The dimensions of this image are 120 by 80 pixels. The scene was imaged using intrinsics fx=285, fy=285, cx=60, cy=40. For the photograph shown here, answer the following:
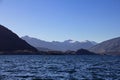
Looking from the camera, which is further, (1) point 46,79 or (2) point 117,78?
(2) point 117,78

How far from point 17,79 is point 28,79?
213cm

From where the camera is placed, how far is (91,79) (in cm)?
5769

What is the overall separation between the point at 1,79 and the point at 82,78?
1663 cm

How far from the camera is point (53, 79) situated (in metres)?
57.1

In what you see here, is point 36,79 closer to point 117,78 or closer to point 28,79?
point 28,79

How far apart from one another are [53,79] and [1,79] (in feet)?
33.5

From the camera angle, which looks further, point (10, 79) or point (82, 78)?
point (82, 78)

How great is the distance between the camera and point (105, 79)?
58719 mm

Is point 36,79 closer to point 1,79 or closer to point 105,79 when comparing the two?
point 1,79

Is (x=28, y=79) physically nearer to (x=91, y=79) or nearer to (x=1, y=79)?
(x=1, y=79)

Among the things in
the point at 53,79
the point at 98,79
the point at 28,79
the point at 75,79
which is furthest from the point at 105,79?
the point at 28,79

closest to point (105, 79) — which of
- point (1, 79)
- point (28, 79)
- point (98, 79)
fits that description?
point (98, 79)

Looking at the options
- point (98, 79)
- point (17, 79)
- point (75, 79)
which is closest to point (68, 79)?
point (75, 79)

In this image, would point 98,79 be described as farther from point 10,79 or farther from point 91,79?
point 10,79
